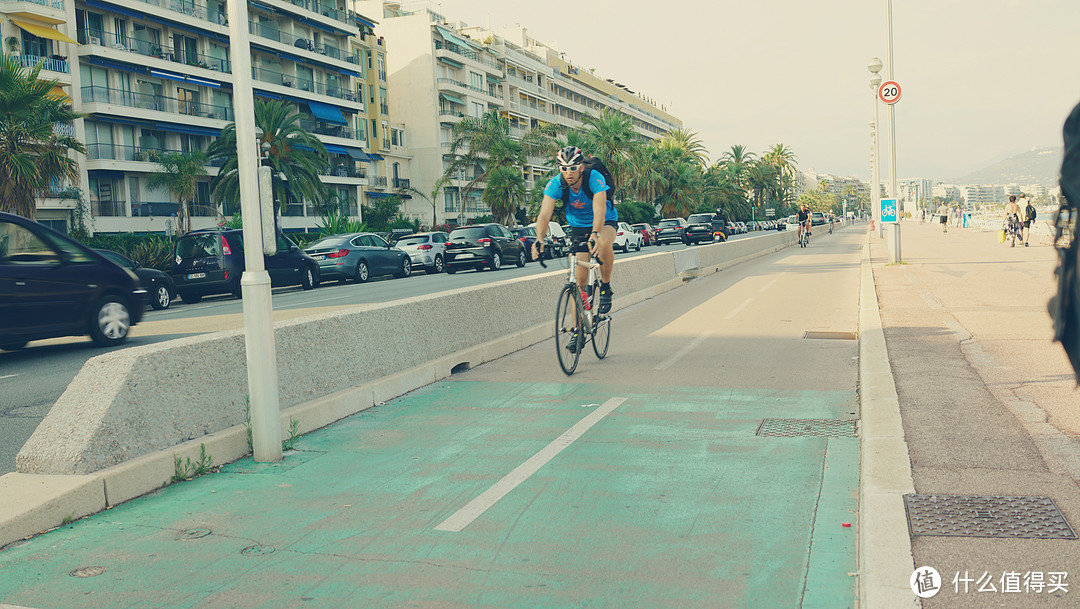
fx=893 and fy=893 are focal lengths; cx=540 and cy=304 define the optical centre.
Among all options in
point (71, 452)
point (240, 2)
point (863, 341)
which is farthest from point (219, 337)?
point (863, 341)

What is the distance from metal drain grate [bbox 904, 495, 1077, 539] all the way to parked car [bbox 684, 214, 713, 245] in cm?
4685

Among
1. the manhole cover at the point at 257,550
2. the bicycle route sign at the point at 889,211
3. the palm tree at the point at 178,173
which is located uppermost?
the palm tree at the point at 178,173

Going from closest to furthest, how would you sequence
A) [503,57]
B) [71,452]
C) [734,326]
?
1. [71,452]
2. [734,326]
3. [503,57]

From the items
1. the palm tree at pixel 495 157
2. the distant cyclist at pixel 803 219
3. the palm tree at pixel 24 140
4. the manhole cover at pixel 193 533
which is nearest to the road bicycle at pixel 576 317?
the manhole cover at pixel 193 533

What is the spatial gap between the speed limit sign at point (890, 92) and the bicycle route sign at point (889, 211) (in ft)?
7.99

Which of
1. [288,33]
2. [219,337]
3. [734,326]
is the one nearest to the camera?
[219,337]

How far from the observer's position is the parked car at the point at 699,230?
5066cm

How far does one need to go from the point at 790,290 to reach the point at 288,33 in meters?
49.9

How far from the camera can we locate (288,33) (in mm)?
58969

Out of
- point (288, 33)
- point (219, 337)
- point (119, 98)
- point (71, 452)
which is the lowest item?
point (71, 452)

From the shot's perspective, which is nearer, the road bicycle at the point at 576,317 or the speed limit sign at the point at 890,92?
the road bicycle at the point at 576,317

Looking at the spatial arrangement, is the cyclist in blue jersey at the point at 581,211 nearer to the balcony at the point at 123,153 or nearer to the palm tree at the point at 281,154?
the palm tree at the point at 281,154

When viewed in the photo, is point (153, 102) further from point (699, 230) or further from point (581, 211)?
point (581, 211)

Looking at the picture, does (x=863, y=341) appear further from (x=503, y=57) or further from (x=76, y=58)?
(x=503, y=57)
